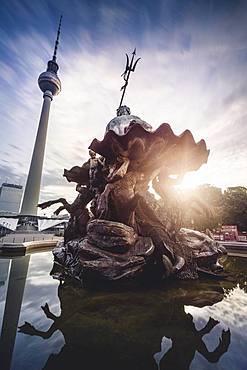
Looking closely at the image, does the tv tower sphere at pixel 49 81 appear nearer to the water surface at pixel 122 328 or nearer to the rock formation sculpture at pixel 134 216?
the rock formation sculpture at pixel 134 216

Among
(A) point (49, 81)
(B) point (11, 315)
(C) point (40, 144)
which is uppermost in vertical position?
(A) point (49, 81)

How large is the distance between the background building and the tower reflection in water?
123m

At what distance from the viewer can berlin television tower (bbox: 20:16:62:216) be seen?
56.3m

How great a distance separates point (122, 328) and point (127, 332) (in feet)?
0.53

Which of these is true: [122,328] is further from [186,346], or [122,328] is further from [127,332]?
[186,346]

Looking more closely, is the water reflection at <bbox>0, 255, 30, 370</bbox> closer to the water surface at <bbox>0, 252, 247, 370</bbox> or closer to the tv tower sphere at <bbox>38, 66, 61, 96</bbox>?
the water surface at <bbox>0, 252, 247, 370</bbox>

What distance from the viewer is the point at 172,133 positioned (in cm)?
810

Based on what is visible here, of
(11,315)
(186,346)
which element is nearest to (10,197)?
(11,315)

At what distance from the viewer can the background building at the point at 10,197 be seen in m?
110

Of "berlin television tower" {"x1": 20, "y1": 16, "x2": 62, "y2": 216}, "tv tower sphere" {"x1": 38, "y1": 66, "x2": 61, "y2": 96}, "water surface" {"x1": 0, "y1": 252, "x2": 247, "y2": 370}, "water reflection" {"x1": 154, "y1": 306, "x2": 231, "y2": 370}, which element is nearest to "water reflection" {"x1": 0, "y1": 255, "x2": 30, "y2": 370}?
"water surface" {"x1": 0, "y1": 252, "x2": 247, "y2": 370}

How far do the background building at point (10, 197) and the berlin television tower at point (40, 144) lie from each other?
210ft

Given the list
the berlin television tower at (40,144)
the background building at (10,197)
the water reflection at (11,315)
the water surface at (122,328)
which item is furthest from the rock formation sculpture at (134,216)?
the background building at (10,197)

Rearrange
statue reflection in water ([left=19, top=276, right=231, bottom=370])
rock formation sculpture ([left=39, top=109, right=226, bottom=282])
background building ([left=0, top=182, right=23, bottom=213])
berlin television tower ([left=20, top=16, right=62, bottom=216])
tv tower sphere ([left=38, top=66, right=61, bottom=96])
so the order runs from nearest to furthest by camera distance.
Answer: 1. statue reflection in water ([left=19, top=276, right=231, bottom=370])
2. rock formation sculpture ([left=39, top=109, right=226, bottom=282])
3. berlin television tower ([left=20, top=16, right=62, bottom=216])
4. tv tower sphere ([left=38, top=66, right=61, bottom=96])
5. background building ([left=0, top=182, right=23, bottom=213])

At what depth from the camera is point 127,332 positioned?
3.26 m
